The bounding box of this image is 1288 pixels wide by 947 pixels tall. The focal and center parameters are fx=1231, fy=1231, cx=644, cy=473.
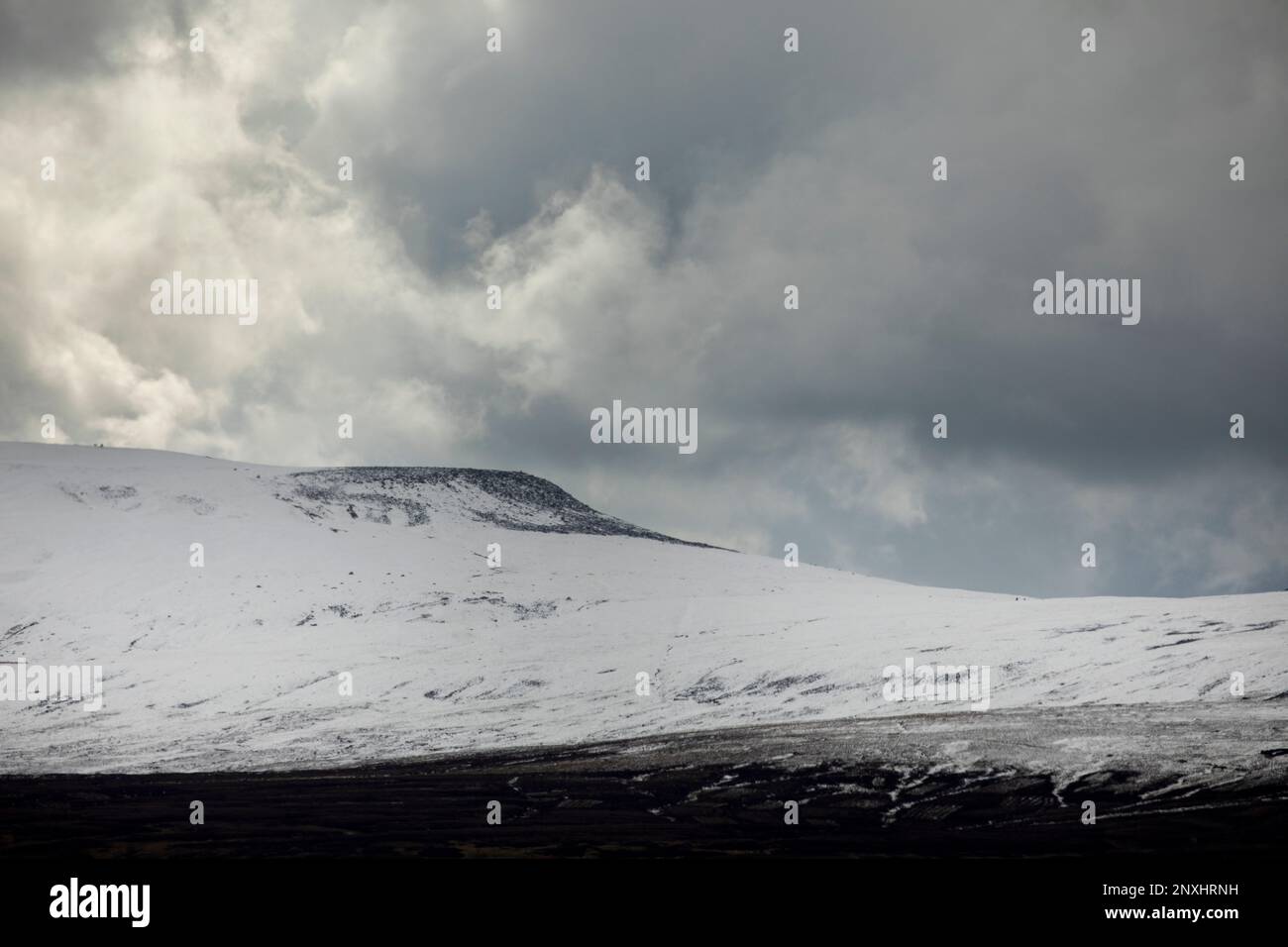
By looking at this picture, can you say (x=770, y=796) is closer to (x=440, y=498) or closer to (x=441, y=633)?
(x=441, y=633)

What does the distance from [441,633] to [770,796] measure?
5504 centimetres

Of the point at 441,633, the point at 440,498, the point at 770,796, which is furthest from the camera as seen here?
the point at 440,498

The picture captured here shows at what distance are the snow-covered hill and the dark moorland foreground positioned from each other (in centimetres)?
639

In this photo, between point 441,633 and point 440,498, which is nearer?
point 441,633

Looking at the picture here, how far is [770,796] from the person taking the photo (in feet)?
200

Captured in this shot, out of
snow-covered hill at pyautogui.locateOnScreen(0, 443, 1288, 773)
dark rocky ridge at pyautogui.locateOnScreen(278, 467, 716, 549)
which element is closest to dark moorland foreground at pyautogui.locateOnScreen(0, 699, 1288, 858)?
snow-covered hill at pyautogui.locateOnScreen(0, 443, 1288, 773)

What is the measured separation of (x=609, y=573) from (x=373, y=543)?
27.7 m

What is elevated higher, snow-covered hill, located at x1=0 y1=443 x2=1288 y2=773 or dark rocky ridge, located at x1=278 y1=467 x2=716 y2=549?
dark rocky ridge, located at x1=278 y1=467 x2=716 y2=549

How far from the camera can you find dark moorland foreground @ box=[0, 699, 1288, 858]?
165 feet

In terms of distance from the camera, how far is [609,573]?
136 metres

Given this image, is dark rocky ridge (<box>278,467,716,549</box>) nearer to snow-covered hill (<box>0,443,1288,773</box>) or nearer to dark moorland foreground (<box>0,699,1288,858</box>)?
snow-covered hill (<box>0,443,1288,773</box>)

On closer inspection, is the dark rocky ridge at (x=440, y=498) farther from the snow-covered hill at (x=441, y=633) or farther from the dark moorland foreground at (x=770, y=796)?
the dark moorland foreground at (x=770, y=796)

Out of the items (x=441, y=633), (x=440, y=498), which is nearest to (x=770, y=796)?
(x=441, y=633)
